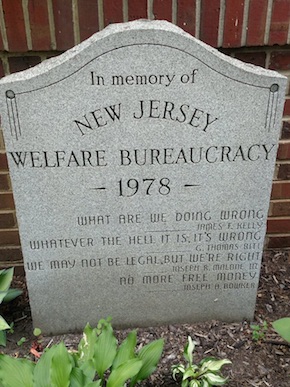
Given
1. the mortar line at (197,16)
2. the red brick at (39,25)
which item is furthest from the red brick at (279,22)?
the red brick at (39,25)

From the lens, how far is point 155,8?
229 cm

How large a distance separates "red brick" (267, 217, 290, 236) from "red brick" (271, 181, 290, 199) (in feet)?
0.51

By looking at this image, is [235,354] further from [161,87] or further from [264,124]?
[161,87]

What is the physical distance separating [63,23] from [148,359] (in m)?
1.54

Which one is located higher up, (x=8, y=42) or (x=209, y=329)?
(x=8, y=42)

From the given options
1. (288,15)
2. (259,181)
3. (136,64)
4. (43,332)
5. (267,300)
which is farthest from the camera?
(267,300)

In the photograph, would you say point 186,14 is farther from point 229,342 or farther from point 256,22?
point 229,342

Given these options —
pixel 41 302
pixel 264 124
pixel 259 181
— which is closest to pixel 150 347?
pixel 41 302

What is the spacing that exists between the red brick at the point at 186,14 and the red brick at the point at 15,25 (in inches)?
28.6

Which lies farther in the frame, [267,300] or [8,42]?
[267,300]

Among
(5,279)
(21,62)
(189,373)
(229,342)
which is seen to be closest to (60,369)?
(189,373)

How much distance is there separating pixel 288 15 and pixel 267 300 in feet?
4.77

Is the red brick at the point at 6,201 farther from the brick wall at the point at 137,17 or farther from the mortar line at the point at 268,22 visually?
the mortar line at the point at 268,22

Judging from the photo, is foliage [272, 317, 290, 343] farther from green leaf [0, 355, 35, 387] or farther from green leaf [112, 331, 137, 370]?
green leaf [0, 355, 35, 387]
